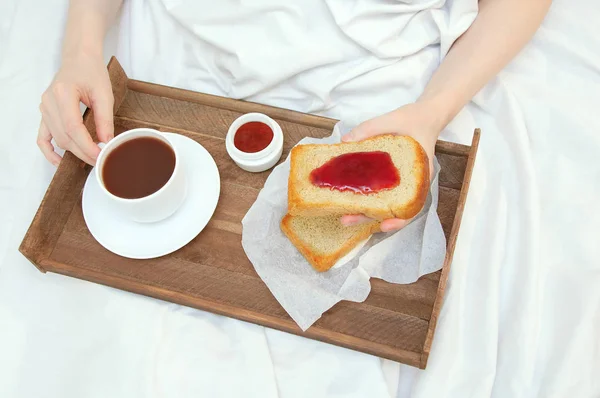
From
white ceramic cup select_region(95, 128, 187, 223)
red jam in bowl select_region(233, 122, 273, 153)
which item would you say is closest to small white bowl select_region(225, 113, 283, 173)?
red jam in bowl select_region(233, 122, 273, 153)

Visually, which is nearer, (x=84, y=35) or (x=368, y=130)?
(x=368, y=130)

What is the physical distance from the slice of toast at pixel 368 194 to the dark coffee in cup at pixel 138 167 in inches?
9.9

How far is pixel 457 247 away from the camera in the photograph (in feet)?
4.18

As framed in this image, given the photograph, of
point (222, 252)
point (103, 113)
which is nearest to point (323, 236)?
point (222, 252)

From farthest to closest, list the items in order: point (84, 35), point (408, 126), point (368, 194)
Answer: point (84, 35) → point (408, 126) → point (368, 194)

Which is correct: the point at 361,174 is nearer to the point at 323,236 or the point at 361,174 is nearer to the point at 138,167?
the point at 323,236

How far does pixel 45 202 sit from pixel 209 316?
41 centimetres

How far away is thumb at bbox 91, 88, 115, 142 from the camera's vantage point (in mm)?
1223

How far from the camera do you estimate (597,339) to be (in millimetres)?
1194

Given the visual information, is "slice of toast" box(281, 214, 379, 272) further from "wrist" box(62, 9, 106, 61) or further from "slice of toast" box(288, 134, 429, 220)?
"wrist" box(62, 9, 106, 61)

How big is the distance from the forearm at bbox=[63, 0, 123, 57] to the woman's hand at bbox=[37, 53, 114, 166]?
0.12 ft

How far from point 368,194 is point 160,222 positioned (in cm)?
43

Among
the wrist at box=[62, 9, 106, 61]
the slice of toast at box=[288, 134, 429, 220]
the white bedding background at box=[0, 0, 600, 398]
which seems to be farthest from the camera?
the wrist at box=[62, 9, 106, 61]

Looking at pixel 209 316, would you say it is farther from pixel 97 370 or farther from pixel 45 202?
pixel 45 202
